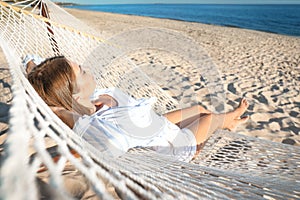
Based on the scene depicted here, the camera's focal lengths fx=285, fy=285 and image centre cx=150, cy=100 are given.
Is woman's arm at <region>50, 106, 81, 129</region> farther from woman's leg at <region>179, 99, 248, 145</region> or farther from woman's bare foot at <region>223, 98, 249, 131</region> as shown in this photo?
woman's bare foot at <region>223, 98, 249, 131</region>

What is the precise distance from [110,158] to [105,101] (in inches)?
26.2

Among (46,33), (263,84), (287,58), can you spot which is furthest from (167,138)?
(287,58)

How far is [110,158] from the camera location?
2.80 feet

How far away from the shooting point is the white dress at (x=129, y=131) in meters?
1.00

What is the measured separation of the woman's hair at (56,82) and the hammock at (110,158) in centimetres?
11

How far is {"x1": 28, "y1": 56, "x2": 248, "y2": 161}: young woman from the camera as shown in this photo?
1014 millimetres

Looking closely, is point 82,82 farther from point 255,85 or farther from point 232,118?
point 255,85

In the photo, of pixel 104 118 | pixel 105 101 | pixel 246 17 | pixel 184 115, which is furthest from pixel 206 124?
pixel 246 17

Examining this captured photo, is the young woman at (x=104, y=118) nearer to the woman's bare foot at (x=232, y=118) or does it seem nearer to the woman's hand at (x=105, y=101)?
the woman's hand at (x=105, y=101)

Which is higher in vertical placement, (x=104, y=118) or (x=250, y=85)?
(x=104, y=118)

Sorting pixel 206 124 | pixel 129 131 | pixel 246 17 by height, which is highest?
pixel 246 17

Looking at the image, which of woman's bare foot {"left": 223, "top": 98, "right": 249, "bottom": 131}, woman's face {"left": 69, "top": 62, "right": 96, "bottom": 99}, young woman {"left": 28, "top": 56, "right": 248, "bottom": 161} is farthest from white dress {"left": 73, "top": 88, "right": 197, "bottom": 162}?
woman's bare foot {"left": 223, "top": 98, "right": 249, "bottom": 131}

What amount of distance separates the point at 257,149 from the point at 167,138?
0.50m

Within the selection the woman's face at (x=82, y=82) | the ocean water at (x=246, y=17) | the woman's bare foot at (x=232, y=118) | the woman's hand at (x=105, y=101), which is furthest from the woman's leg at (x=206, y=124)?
the ocean water at (x=246, y=17)
